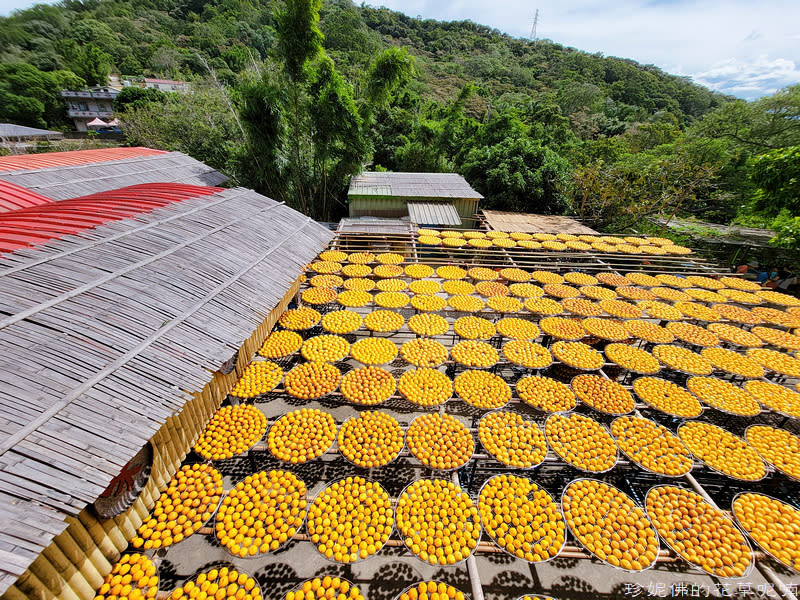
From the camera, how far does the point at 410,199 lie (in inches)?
672

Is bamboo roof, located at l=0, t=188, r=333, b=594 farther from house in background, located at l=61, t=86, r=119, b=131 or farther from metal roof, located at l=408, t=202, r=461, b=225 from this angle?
house in background, located at l=61, t=86, r=119, b=131

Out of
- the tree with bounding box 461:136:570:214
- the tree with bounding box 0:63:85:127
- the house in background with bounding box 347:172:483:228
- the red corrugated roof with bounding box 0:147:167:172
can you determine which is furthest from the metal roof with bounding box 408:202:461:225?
the tree with bounding box 0:63:85:127

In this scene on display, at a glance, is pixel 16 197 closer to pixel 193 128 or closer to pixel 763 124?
pixel 193 128

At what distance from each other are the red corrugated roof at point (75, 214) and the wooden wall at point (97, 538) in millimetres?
3912

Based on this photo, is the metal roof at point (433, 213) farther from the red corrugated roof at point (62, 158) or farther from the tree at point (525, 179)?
the red corrugated roof at point (62, 158)

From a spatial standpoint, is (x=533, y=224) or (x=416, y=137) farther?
(x=416, y=137)

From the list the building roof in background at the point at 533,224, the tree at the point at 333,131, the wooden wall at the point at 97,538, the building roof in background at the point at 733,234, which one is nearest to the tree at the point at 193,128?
the tree at the point at 333,131

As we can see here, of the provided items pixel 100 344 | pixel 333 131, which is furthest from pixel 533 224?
pixel 100 344

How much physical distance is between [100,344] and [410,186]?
16616 millimetres

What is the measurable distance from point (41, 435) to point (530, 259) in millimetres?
13774

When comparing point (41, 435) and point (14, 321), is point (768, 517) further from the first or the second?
point (14, 321)

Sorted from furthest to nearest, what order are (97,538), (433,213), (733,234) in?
(733,234) < (433,213) < (97,538)

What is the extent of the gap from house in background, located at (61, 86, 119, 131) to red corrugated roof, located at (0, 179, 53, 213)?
60.7 m

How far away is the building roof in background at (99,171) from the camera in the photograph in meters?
11.6
